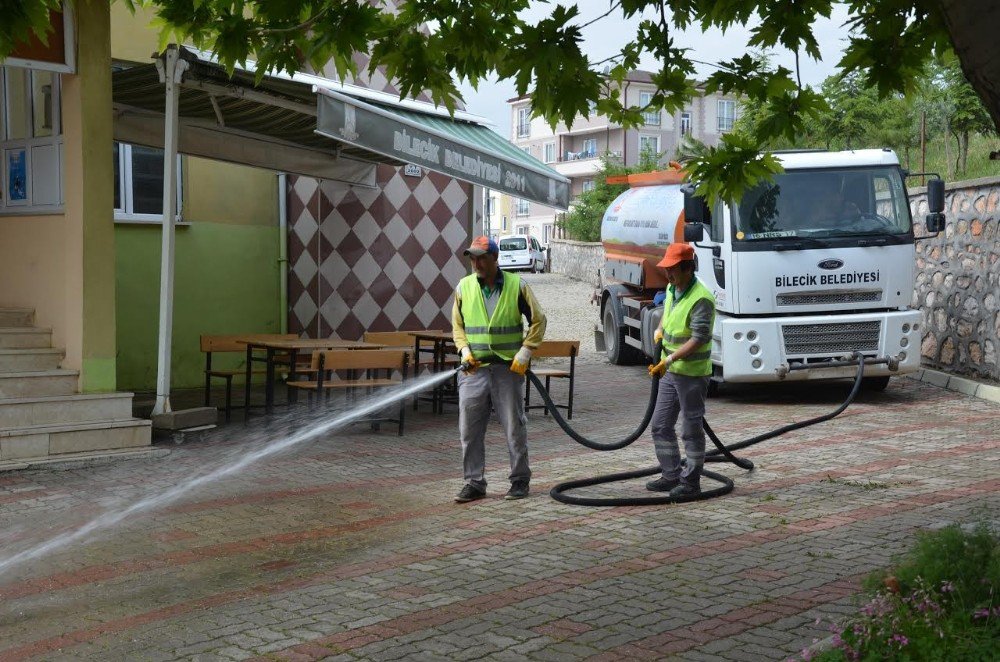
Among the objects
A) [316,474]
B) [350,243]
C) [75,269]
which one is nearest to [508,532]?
[316,474]

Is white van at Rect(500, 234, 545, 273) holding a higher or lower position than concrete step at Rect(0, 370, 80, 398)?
higher

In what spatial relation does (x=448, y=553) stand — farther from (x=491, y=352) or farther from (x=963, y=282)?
(x=963, y=282)

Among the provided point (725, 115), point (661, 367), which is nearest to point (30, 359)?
point (661, 367)

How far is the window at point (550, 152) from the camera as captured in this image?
85069 millimetres

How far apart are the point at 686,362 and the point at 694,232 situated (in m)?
6.17

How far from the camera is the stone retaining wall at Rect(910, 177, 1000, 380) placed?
15.2m

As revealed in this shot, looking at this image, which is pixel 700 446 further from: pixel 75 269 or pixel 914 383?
pixel 914 383

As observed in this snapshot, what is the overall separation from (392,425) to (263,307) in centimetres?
407

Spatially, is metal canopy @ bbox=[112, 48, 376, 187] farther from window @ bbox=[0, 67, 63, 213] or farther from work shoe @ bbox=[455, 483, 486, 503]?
work shoe @ bbox=[455, 483, 486, 503]

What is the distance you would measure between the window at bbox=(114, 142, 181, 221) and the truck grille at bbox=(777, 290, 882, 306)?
7515 millimetres

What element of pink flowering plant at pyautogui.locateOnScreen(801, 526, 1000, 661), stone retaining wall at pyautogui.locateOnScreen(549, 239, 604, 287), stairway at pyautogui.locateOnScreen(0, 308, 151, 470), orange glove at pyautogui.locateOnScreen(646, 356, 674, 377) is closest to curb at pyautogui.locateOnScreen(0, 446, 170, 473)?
stairway at pyautogui.locateOnScreen(0, 308, 151, 470)

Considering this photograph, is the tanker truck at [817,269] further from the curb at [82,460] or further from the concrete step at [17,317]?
the concrete step at [17,317]

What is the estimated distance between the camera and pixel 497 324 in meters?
8.62

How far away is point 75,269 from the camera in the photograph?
410 inches
